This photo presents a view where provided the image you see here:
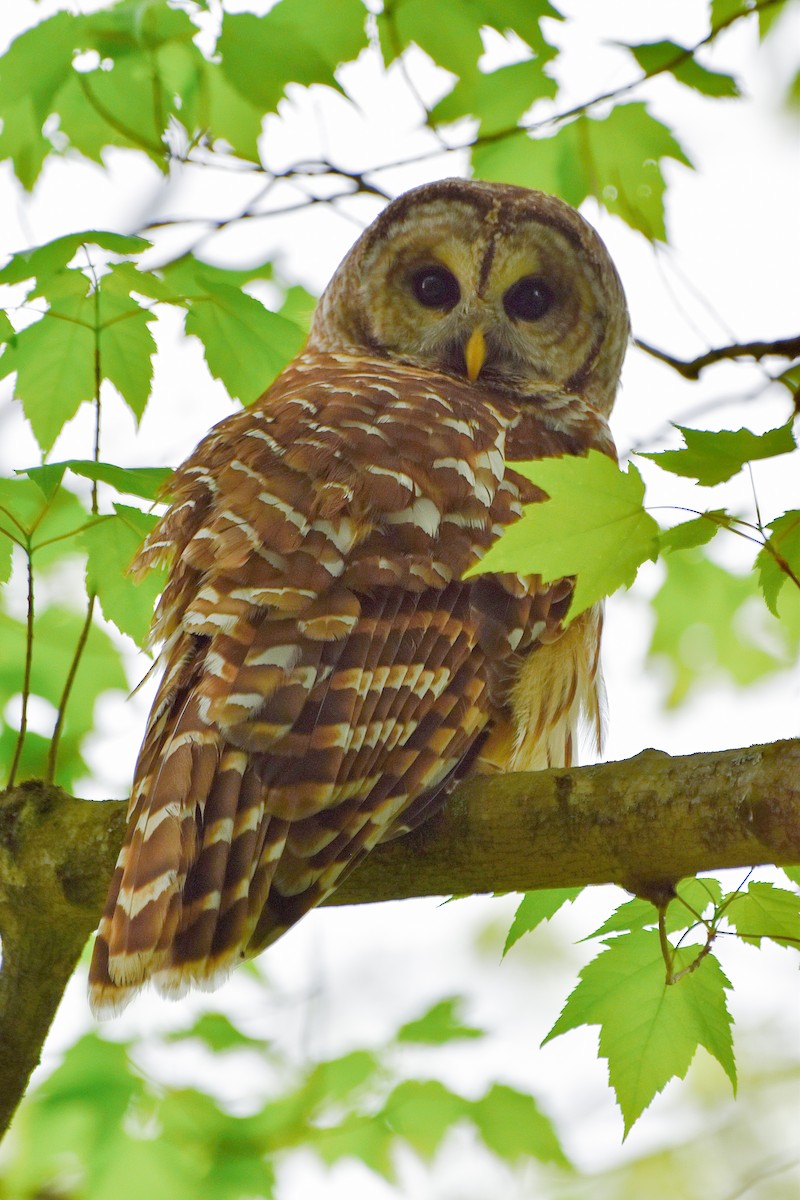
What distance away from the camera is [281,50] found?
122 inches

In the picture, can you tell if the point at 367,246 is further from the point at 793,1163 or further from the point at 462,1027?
the point at 793,1163

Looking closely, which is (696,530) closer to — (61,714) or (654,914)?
(654,914)

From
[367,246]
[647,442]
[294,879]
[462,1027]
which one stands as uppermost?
[367,246]

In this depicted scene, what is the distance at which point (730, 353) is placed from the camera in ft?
10.2

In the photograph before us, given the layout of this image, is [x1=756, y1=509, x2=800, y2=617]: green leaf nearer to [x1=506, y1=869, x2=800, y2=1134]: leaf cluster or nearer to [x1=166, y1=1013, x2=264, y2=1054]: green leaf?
[x1=506, y1=869, x2=800, y2=1134]: leaf cluster

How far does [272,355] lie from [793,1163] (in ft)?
8.53

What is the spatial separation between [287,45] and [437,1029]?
9.58 feet

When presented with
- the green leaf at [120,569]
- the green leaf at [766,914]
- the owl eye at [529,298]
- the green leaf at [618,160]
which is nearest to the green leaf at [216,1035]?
the green leaf at [120,569]

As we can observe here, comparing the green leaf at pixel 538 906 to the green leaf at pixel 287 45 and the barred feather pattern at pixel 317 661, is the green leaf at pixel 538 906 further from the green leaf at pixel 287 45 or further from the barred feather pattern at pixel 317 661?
the green leaf at pixel 287 45

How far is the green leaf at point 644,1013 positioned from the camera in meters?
2.34

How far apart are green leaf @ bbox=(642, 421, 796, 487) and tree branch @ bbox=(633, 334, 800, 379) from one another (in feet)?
3.77

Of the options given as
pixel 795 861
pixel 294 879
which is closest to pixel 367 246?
pixel 294 879

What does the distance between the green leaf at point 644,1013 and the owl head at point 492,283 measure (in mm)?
2413

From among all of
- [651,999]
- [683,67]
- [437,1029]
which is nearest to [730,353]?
[683,67]
